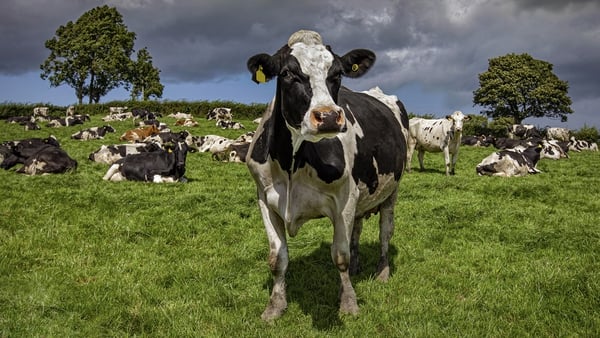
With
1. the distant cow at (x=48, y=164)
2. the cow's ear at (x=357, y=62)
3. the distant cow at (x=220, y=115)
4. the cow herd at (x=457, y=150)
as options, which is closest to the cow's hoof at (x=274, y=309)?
the cow's ear at (x=357, y=62)

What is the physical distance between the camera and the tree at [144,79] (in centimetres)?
6125

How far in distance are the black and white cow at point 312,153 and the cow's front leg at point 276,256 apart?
0.01 meters

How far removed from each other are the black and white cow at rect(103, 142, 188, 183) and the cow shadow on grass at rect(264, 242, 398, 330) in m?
7.34

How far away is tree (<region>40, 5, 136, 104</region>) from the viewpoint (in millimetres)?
57594

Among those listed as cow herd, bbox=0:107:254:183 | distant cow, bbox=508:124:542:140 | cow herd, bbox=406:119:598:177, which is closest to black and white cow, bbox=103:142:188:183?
cow herd, bbox=0:107:254:183

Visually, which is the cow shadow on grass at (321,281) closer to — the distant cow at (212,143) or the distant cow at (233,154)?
the distant cow at (233,154)

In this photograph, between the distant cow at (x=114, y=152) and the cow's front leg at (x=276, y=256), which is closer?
the cow's front leg at (x=276, y=256)

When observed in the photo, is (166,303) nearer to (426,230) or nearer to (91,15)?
(426,230)

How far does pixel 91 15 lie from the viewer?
60125mm

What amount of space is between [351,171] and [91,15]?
64.1 m

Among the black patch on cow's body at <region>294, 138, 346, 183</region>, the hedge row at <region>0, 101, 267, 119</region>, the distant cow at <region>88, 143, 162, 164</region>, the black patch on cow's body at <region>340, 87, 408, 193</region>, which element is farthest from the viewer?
the hedge row at <region>0, 101, 267, 119</region>

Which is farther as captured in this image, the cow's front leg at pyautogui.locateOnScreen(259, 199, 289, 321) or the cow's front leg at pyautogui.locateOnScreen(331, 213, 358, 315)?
the cow's front leg at pyautogui.locateOnScreen(259, 199, 289, 321)

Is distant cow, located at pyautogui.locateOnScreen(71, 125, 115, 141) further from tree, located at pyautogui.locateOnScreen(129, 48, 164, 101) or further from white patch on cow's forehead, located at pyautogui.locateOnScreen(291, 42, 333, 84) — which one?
tree, located at pyautogui.locateOnScreen(129, 48, 164, 101)

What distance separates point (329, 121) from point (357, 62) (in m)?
1.51
